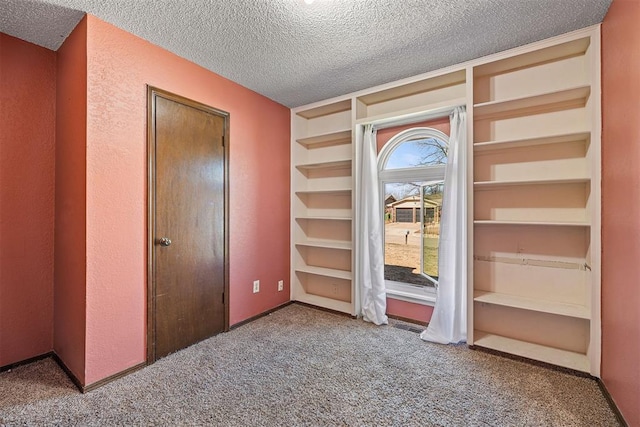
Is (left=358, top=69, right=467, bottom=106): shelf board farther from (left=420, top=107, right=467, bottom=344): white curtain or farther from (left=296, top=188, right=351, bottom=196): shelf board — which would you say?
(left=296, top=188, right=351, bottom=196): shelf board

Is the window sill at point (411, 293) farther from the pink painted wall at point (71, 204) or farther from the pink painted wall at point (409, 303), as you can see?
the pink painted wall at point (71, 204)

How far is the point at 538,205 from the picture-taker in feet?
7.61

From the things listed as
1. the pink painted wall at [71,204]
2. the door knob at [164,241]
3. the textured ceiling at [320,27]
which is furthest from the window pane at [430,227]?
the pink painted wall at [71,204]

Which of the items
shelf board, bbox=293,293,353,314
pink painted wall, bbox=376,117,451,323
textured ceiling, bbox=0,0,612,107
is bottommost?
shelf board, bbox=293,293,353,314

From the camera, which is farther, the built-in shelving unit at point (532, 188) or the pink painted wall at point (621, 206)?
the built-in shelving unit at point (532, 188)

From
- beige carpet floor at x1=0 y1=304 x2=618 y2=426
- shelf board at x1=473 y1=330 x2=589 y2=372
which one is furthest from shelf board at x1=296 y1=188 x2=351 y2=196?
shelf board at x1=473 y1=330 x2=589 y2=372

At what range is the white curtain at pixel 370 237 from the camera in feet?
9.59

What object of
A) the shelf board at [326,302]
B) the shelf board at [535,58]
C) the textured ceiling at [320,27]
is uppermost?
the textured ceiling at [320,27]

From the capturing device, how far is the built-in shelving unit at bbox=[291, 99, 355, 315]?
10.8 feet

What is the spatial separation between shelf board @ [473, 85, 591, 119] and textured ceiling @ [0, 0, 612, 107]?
0.40 m

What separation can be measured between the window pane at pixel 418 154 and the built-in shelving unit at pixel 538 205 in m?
0.35

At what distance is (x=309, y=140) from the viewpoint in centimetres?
347

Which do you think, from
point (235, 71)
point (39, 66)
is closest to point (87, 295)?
point (39, 66)

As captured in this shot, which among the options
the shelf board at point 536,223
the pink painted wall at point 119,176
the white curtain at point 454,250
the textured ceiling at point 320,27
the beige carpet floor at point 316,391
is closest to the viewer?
the beige carpet floor at point 316,391
